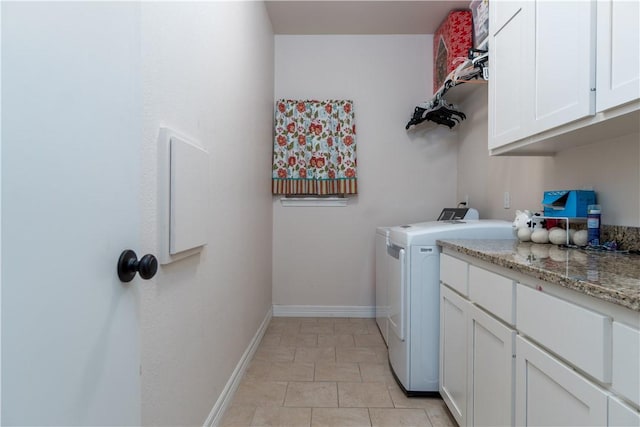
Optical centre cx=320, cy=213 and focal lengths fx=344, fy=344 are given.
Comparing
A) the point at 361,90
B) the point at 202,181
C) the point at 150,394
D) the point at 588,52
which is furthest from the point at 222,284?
the point at 361,90

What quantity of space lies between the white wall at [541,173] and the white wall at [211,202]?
177 centimetres

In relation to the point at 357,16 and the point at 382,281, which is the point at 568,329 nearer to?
the point at 382,281

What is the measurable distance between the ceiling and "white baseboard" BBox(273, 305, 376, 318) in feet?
8.81

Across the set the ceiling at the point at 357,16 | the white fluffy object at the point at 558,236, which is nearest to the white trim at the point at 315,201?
the ceiling at the point at 357,16

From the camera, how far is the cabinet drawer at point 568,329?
0.75 meters

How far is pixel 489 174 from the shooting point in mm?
2686

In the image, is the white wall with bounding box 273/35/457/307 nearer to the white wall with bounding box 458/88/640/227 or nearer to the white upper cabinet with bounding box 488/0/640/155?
the white wall with bounding box 458/88/640/227

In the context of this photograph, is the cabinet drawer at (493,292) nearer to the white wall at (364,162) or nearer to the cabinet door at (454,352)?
the cabinet door at (454,352)

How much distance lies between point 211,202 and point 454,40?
7.94 feet

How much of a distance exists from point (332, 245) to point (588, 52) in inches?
100

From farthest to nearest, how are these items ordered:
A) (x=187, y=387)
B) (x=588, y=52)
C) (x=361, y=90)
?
(x=361, y=90), (x=187, y=387), (x=588, y=52)

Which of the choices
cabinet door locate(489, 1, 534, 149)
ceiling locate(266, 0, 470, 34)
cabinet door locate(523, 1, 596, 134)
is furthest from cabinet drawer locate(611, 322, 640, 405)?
ceiling locate(266, 0, 470, 34)

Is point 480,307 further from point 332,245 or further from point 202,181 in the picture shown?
point 332,245

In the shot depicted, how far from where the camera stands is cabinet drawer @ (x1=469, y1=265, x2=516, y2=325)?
1.14 m
